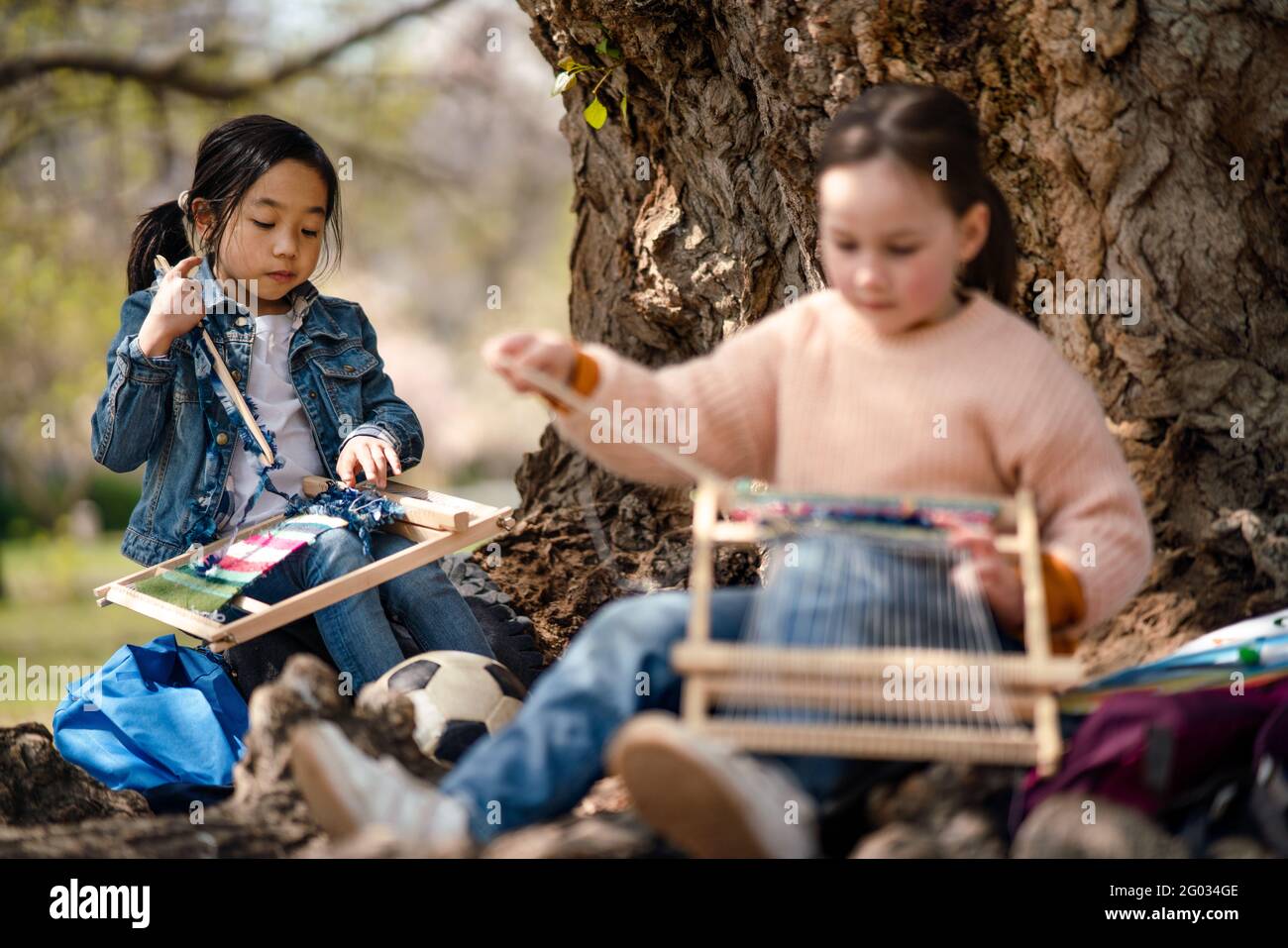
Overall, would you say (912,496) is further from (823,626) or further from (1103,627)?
(1103,627)

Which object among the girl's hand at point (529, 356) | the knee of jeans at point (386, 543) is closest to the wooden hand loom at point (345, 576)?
the knee of jeans at point (386, 543)

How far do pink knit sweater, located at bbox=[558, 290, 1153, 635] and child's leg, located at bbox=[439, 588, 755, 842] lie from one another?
356mm

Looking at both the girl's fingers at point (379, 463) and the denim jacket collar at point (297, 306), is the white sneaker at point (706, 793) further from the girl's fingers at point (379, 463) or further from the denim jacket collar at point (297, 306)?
the denim jacket collar at point (297, 306)

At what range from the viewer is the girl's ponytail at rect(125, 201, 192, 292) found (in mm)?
4148

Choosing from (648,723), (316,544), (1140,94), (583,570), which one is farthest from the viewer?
(583,570)

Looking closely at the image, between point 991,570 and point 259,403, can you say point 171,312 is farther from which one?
point 991,570

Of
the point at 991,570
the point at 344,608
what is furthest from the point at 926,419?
the point at 344,608

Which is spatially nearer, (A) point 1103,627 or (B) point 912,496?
(B) point 912,496

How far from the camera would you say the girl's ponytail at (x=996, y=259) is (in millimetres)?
2792

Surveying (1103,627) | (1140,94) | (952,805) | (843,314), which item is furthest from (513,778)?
(1140,94)

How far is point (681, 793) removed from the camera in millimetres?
2146

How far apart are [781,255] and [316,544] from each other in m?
1.79

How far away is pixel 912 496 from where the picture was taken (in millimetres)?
2445

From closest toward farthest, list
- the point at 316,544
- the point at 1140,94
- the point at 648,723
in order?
the point at 648,723, the point at 1140,94, the point at 316,544
